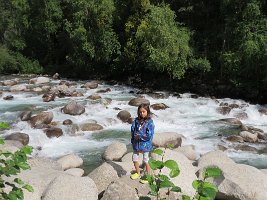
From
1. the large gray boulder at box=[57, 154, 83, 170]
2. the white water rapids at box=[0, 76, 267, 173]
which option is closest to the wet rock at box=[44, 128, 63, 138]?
the white water rapids at box=[0, 76, 267, 173]

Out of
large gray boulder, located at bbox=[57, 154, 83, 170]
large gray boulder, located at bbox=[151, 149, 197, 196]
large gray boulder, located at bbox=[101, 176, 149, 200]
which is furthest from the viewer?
large gray boulder, located at bbox=[57, 154, 83, 170]

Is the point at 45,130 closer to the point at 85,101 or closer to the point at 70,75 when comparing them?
the point at 85,101

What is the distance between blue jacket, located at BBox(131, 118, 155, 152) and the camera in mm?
6988

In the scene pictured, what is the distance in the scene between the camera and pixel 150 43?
72.3ft

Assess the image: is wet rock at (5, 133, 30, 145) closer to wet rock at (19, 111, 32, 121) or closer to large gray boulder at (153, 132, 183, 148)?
wet rock at (19, 111, 32, 121)

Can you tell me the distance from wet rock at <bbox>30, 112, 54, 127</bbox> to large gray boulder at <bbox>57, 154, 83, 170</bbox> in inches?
178

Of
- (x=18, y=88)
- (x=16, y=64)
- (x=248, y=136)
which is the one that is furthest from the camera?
(x=16, y=64)

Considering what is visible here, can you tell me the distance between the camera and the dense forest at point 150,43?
68.6 ft

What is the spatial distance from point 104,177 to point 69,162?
2.84 m

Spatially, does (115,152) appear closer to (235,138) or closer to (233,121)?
(235,138)

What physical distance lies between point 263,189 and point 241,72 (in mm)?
13833

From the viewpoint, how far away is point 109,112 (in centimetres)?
1703

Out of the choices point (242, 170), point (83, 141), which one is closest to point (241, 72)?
point (83, 141)

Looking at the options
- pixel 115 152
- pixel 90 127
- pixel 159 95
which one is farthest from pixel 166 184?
pixel 159 95
